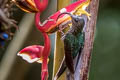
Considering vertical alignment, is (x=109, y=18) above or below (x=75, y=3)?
above

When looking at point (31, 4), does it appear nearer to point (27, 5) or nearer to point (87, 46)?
point (27, 5)

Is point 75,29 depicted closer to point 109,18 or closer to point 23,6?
point 23,6

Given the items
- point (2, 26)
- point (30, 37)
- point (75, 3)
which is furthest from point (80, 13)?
point (30, 37)

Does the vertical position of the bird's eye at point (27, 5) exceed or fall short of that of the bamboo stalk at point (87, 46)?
it exceeds it

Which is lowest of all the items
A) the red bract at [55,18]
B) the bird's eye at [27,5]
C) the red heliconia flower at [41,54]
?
the red heliconia flower at [41,54]

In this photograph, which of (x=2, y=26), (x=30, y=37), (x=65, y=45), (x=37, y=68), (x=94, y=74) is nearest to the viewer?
(x=65, y=45)

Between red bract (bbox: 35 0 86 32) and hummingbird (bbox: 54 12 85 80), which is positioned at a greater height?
red bract (bbox: 35 0 86 32)
